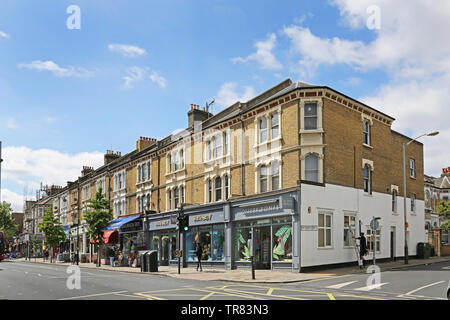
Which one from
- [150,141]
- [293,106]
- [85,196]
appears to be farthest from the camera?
[85,196]

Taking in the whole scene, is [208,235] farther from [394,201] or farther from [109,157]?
[109,157]

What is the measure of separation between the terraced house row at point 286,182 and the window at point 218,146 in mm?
93

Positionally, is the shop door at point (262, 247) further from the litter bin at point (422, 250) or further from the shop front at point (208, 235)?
the litter bin at point (422, 250)

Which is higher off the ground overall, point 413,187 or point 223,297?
point 413,187

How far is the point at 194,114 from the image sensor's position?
1435 inches

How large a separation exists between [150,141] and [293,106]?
24.3m

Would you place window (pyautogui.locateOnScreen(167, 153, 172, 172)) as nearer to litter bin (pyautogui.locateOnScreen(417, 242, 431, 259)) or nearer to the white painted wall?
the white painted wall

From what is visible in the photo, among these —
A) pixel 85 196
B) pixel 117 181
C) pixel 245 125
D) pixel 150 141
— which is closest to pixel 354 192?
pixel 245 125

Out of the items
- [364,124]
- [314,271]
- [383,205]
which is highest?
[364,124]

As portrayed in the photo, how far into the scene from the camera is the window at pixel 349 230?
25.9m

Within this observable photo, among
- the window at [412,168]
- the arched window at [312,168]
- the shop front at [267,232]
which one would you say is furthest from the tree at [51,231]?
the window at [412,168]

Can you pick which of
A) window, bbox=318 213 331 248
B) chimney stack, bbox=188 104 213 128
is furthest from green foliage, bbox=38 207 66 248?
window, bbox=318 213 331 248

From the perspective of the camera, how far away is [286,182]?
25.3 metres

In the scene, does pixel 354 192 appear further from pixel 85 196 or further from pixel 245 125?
pixel 85 196
